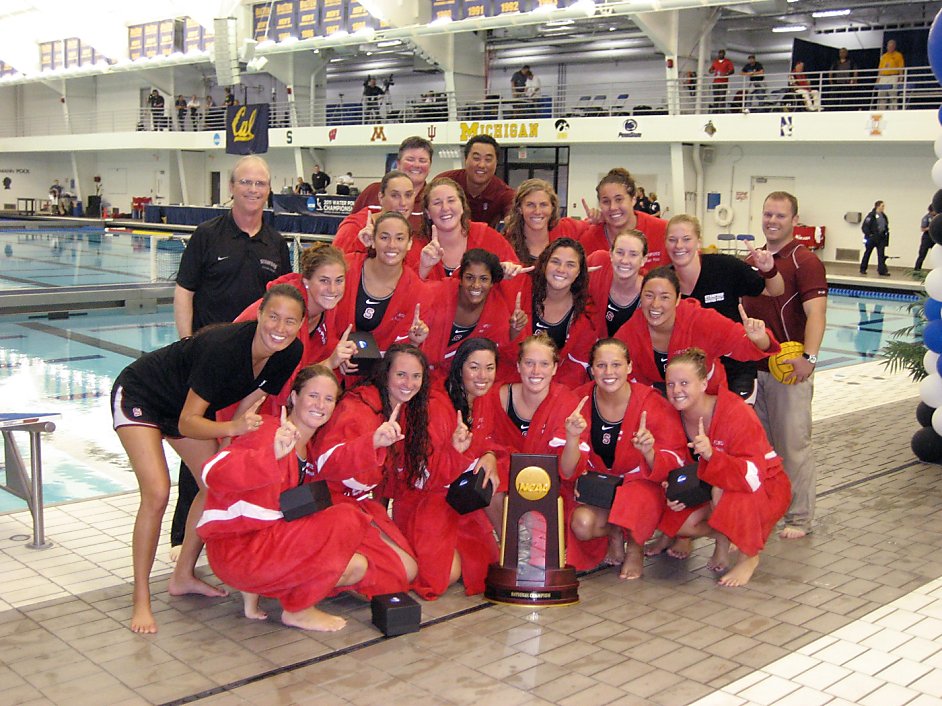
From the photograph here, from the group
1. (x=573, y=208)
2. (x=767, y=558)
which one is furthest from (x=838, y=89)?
(x=767, y=558)

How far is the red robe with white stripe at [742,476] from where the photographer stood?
439cm

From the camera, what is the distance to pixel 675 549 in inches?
191

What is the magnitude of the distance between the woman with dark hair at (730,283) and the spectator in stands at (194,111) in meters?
33.1

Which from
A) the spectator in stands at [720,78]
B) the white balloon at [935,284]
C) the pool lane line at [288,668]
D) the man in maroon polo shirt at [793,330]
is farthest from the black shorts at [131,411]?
the spectator in stands at [720,78]

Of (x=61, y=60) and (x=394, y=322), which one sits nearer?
(x=394, y=322)

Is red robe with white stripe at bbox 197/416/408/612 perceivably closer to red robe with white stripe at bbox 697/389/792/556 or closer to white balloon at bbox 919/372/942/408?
red robe with white stripe at bbox 697/389/792/556

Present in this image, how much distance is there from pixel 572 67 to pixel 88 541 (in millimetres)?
25765

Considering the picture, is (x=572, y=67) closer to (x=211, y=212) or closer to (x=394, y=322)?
(x=211, y=212)

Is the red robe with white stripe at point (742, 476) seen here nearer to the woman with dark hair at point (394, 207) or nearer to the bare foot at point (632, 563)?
the bare foot at point (632, 563)

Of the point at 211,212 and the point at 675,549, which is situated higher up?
the point at 211,212

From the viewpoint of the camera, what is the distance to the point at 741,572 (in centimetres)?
447

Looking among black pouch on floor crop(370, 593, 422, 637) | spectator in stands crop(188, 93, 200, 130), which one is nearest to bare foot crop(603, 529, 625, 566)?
black pouch on floor crop(370, 593, 422, 637)

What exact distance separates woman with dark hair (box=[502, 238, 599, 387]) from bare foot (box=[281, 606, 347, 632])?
1.68 m

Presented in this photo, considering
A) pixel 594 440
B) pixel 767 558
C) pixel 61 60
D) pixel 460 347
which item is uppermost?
pixel 61 60
